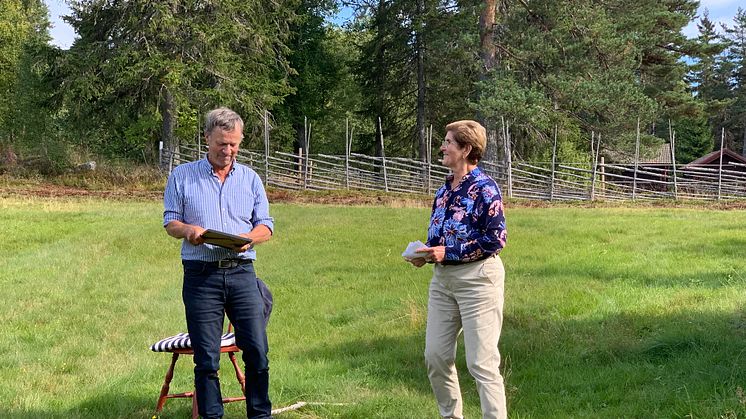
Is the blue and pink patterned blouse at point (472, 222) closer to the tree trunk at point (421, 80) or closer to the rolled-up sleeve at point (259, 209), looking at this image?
the rolled-up sleeve at point (259, 209)

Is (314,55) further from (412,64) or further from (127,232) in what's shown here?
(127,232)

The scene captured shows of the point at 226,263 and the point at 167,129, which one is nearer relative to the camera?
the point at 226,263

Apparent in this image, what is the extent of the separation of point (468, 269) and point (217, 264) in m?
1.33

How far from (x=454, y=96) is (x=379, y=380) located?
2842 cm

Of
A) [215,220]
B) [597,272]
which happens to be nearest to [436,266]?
[215,220]

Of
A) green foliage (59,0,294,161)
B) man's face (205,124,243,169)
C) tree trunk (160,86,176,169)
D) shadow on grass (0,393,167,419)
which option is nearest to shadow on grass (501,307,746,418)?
shadow on grass (0,393,167,419)

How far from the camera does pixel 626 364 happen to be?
473 centimetres

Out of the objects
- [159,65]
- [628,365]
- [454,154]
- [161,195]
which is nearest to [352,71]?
[159,65]

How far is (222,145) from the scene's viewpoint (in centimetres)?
353

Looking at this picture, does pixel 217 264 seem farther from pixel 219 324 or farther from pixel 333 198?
pixel 333 198

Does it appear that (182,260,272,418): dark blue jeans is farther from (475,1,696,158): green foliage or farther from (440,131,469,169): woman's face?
(475,1,696,158): green foliage

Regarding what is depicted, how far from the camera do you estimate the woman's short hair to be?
3400 millimetres

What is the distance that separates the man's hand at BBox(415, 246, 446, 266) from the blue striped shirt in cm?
99

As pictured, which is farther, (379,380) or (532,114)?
(532,114)
